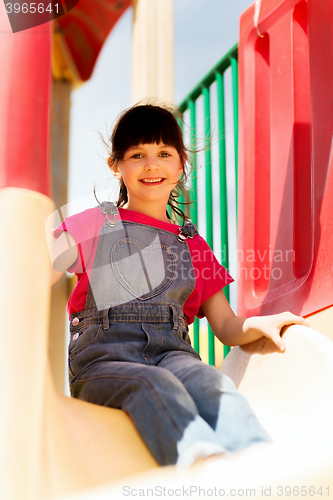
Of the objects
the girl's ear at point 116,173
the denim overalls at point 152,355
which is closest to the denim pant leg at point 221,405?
the denim overalls at point 152,355

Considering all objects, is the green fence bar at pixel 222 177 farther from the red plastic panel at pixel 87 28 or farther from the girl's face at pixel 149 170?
the red plastic panel at pixel 87 28

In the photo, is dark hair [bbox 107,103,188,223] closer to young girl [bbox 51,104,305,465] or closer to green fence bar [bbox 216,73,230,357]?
young girl [bbox 51,104,305,465]

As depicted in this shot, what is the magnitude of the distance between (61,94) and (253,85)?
0.85 meters

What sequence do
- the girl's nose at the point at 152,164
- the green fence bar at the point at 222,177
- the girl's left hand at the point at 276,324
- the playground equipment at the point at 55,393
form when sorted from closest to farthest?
the playground equipment at the point at 55,393, the girl's left hand at the point at 276,324, the girl's nose at the point at 152,164, the green fence bar at the point at 222,177

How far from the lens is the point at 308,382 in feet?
2.11

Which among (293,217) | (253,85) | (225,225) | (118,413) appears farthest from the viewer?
(225,225)

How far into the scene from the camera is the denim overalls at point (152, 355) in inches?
21.1

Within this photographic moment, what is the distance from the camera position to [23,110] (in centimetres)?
41

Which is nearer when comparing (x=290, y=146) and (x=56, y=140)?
(x=56, y=140)

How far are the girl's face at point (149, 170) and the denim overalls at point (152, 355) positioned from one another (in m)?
0.07

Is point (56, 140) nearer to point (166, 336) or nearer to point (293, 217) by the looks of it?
point (166, 336)

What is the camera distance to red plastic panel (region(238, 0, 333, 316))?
2.96 feet

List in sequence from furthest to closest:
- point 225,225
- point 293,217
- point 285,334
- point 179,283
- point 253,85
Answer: point 225,225 < point 253,85 < point 293,217 < point 179,283 < point 285,334

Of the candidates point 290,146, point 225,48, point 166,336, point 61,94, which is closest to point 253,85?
point 290,146
